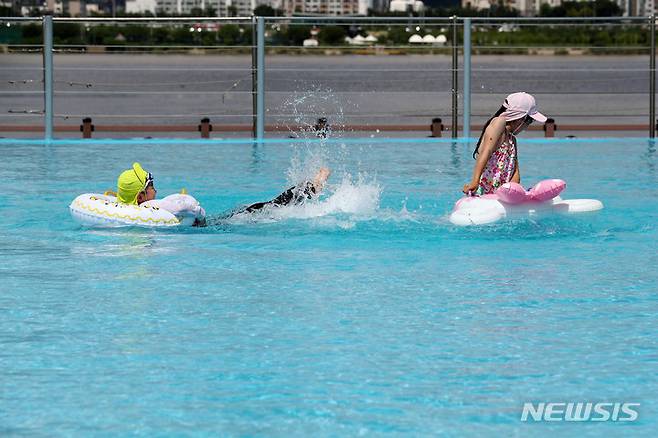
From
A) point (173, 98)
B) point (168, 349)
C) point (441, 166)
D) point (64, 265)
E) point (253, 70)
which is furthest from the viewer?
point (173, 98)

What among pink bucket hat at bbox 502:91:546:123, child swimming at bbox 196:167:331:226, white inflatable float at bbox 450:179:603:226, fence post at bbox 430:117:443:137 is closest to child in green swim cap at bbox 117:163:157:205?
child swimming at bbox 196:167:331:226

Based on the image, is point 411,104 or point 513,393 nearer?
point 513,393

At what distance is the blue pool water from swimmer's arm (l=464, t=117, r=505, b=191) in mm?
408

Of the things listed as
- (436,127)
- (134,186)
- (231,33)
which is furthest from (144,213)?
(231,33)

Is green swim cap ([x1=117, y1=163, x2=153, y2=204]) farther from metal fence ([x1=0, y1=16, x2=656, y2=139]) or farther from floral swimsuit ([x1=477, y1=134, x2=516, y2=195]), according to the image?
metal fence ([x1=0, y1=16, x2=656, y2=139])

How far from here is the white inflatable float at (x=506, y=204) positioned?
833 centimetres

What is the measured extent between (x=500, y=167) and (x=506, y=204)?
439 millimetres

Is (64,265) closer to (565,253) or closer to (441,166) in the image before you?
(565,253)

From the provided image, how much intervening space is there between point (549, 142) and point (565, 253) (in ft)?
26.7

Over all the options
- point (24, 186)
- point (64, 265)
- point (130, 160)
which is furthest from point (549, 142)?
point (64, 265)

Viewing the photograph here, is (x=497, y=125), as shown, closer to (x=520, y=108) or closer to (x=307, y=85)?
(x=520, y=108)

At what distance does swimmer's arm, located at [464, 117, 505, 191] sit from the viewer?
8531 millimetres

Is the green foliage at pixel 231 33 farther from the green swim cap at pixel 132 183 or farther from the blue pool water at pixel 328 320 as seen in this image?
the blue pool water at pixel 328 320

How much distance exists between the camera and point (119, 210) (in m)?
8.22
